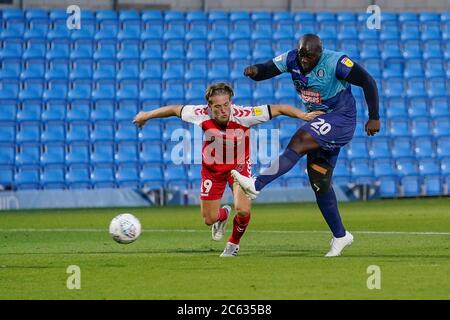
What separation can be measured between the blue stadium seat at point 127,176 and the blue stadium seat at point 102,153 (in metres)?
0.37

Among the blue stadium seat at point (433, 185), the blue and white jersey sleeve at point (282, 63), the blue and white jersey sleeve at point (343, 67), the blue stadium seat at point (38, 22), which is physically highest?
the blue stadium seat at point (38, 22)

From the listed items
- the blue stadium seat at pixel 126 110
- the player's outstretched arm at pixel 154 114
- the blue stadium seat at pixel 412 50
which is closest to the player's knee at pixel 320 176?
the player's outstretched arm at pixel 154 114

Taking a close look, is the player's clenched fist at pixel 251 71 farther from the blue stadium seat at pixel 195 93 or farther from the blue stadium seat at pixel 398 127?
the blue stadium seat at pixel 398 127

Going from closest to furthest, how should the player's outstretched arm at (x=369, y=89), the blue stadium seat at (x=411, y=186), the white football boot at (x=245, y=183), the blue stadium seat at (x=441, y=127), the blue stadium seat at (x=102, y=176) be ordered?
the white football boot at (x=245, y=183)
the player's outstretched arm at (x=369, y=89)
the blue stadium seat at (x=102, y=176)
the blue stadium seat at (x=411, y=186)
the blue stadium seat at (x=441, y=127)

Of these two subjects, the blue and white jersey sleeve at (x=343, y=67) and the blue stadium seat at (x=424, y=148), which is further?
the blue stadium seat at (x=424, y=148)

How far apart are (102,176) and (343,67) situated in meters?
13.9

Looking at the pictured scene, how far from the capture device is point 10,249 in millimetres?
12789

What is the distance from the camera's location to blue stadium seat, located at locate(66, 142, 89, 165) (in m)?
24.6

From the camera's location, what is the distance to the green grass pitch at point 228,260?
27.6ft

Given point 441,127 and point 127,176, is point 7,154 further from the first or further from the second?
point 441,127

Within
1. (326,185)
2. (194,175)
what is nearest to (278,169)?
(326,185)

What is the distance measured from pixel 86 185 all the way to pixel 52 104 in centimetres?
264

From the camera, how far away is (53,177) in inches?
955
